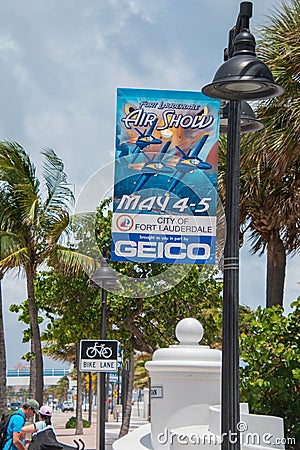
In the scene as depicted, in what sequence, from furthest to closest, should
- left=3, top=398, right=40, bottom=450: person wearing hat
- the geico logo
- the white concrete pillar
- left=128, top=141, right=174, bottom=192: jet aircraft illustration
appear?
left=128, top=141, right=174, bottom=192: jet aircraft illustration
the geico logo
the white concrete pillar
left=3, top=398, right=40, bottom=450: person wearing hat

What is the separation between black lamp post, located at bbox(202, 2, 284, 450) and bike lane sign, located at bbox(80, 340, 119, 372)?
7.79 m

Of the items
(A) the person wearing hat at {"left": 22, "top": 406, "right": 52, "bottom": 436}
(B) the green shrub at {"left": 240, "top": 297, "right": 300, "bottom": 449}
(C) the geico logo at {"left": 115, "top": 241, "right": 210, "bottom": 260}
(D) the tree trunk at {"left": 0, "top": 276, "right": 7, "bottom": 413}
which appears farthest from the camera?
(D) the tree trunk at {"left": 0, "top": 276, "right": 7, "bottom": 413}

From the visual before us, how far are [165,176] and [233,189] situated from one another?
8.83 metres

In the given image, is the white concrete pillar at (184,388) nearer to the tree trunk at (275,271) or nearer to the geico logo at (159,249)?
the geico logo at (159,249)

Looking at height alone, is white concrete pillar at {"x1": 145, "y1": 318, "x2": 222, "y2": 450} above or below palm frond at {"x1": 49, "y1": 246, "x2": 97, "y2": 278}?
below

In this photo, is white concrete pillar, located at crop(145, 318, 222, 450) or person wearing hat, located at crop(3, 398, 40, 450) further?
white concrete pillar, located at crop(145, 318, 222, 450)

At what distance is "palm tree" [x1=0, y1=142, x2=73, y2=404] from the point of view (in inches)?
961

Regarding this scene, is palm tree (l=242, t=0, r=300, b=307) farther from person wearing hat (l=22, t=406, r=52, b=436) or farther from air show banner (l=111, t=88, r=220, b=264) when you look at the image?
person wearing hat (l=22, t=406, r=52, b=436)

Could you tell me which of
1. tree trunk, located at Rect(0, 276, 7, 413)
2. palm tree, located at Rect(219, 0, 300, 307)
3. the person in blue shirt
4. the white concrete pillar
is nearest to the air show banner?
palm tree, located at Rect(219, 0, 300, 307)

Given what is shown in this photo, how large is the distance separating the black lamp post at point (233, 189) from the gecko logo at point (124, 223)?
312 inches

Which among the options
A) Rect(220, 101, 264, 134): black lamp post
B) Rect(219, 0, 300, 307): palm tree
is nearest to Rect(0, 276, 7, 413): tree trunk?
Rect(219, 0, 300, 307): palm tree

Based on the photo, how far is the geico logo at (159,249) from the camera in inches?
575

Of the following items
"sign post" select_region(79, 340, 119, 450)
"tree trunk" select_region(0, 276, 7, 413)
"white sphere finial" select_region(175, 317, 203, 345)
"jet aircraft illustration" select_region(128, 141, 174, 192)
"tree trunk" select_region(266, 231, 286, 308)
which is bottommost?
"tree trunk" select_region(0, 276, 7, 413)

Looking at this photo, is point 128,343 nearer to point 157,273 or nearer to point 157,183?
point 157,273
